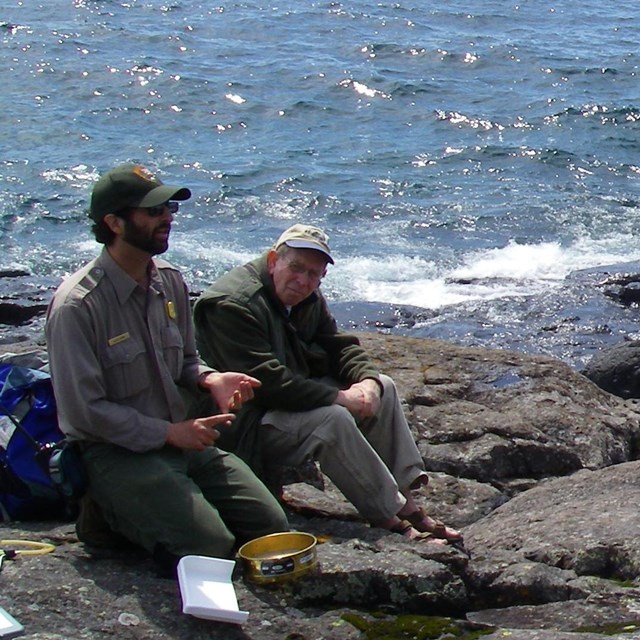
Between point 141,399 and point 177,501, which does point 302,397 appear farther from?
point 177,501

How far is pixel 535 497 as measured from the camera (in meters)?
7.17

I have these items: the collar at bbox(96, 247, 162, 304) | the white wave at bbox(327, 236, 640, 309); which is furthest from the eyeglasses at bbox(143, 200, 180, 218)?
the white wave at bbox(327, 236, 640, 309)

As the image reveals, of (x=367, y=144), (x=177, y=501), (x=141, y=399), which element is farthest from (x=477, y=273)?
(x=177, y=501)

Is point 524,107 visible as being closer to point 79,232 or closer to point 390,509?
point 79,232

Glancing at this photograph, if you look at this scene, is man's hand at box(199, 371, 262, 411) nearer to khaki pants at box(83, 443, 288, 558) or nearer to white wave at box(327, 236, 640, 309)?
khaki pants at box(83, 443, 288, 558)

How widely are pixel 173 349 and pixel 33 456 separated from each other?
2.52 ft

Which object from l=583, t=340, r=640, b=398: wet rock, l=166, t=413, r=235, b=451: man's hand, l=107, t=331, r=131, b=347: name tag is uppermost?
l=107, t=331, r=131, b=347: name tag

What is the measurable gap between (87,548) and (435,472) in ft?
8.61

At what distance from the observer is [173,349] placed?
5930mm

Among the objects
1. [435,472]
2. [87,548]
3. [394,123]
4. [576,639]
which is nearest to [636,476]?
[435,472]

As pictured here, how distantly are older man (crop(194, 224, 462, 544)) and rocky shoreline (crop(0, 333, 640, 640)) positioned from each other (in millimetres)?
232

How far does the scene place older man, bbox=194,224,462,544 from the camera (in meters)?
6.23

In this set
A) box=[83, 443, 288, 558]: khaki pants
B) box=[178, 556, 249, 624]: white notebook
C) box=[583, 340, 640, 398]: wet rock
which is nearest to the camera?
box=[178, 556, 249, 624]: white notebook

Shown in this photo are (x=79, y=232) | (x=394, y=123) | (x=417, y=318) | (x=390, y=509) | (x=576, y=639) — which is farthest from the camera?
(x=394, y=123)
